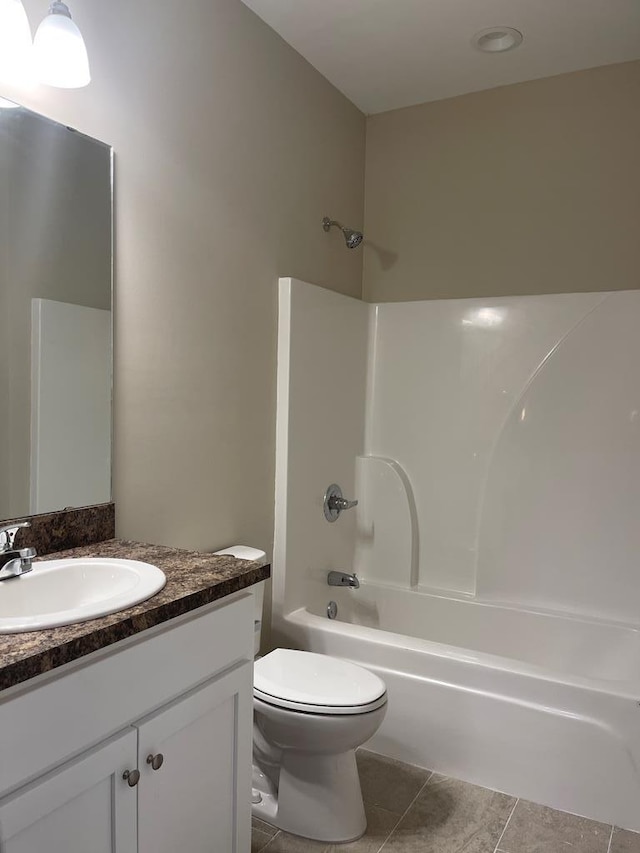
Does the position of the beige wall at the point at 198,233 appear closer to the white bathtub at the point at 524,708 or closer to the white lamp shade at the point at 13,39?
the white lamp shade at the point at 13,39

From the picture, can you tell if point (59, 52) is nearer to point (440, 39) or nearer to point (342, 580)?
point (440, 39)

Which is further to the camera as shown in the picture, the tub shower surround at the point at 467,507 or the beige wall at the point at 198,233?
the tub shower surround at the point at 467,507

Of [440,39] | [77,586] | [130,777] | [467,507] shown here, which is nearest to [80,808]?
[130,777]

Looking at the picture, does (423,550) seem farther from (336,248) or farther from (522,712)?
(336,248)

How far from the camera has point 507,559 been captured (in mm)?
2947

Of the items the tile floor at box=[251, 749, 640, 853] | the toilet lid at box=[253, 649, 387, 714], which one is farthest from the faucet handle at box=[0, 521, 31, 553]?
the tile floor at box=[251, 749, 640, 853]

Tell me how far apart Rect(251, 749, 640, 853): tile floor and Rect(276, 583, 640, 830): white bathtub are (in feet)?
0.18

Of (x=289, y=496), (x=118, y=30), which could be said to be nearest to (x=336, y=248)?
(x=289, y=496)

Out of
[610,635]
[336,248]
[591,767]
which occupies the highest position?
[336,248]

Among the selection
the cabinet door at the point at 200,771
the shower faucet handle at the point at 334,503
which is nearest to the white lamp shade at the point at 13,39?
the cabinet door at the point at 200,771

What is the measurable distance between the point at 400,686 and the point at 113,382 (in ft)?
4.57

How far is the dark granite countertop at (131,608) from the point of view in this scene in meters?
1.06

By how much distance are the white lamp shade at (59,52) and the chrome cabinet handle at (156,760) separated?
1442 millimetres

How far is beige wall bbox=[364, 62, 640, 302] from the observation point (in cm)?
278
